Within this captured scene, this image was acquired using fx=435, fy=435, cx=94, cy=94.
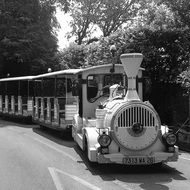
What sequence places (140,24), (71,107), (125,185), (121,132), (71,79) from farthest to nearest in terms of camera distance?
(140,24) → (71,79) → (71,107) → (121,132) → (125,185)

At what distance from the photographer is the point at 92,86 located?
12703 mm

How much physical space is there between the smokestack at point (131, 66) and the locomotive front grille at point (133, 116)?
0.30 metres

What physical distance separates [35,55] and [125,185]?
27094 millimetres

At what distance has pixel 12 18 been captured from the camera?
34.7 metres

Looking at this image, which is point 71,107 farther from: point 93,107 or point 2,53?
point 2,53

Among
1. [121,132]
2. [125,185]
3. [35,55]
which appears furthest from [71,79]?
[35,55]

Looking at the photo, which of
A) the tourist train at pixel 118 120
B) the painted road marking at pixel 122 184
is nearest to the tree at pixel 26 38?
the tourist train at pixel 118 120

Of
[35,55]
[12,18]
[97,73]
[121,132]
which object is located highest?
[12,18]

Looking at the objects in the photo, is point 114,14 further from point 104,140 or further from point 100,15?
point 104,140

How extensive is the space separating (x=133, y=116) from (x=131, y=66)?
43.4 inches

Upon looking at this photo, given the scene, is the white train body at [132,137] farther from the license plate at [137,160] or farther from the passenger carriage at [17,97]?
the passenger carriage at [17,97]

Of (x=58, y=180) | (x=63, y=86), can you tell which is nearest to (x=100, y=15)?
(x=63, y=86)

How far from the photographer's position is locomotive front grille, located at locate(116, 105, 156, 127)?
9.45 metres

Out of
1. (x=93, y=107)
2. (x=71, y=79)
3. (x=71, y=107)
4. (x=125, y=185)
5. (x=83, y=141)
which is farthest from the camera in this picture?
(x=71, y=79)
